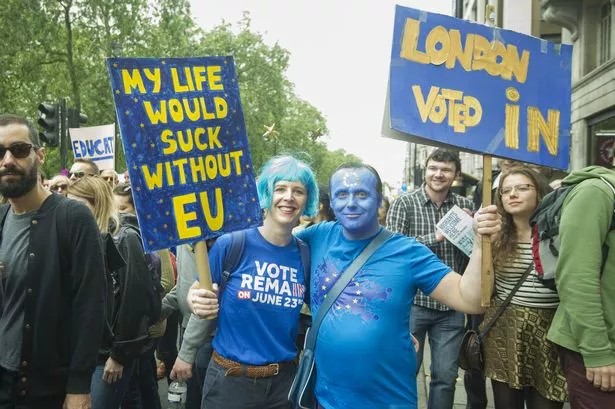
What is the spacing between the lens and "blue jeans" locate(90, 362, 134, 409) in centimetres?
357

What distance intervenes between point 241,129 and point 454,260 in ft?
7.54

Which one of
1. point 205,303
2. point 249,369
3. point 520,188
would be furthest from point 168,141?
point 520,188

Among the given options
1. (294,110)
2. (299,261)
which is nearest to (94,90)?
(299,261)

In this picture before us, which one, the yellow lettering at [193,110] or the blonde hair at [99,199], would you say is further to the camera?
the blonde hair at [99,199]

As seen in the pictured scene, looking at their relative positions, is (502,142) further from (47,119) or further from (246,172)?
(47,119)

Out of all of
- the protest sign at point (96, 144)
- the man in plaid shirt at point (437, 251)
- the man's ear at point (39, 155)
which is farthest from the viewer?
the protest sign at point (96, 144)

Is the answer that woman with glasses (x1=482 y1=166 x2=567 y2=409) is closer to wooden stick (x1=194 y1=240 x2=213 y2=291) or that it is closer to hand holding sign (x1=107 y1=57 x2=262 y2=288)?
hand holding sign (x1=107 y1=57 x2=262 y2=288)

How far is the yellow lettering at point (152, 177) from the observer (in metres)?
2.73

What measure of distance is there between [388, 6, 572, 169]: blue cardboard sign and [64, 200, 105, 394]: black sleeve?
146cm

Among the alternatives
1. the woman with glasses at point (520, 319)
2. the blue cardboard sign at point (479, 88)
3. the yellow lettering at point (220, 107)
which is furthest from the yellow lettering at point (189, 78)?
the woman with glasses at point (520, 319)

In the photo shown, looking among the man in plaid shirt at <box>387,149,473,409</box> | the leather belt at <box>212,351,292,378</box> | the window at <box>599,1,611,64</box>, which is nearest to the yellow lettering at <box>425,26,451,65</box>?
the leather belt at <box>212,351,292,378</box>

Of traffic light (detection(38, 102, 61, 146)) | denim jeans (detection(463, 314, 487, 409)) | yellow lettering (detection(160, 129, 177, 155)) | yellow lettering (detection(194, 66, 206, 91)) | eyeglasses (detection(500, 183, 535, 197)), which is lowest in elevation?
denim jeans (detection(463, 314, 487, 409))

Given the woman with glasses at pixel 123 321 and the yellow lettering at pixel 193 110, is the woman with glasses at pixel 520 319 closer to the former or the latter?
the yellow lettering at pixel 193 110

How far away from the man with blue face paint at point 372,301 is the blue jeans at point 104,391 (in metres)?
1.19
